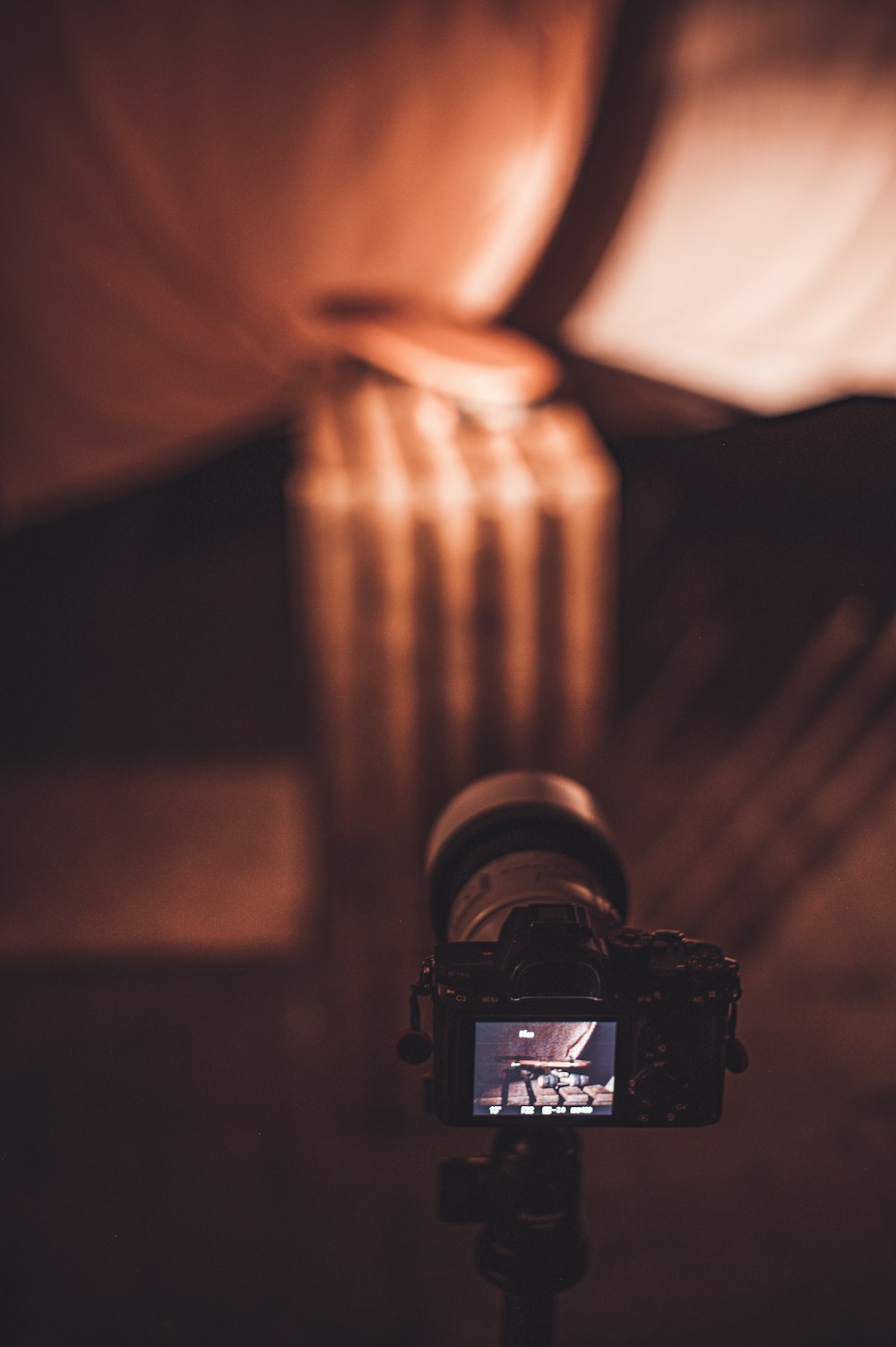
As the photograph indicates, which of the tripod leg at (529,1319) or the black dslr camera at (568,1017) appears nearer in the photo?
the black dslr camera at (568,1017)

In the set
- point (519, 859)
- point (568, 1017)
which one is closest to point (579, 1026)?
point (568, 1017)

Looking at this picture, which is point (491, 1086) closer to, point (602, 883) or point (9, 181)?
point (602, 883)

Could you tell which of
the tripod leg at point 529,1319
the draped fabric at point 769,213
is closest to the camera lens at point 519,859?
the tripod leg at point 529,1319

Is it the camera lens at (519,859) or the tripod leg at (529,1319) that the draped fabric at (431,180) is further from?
the tripod leg at (529,1319)

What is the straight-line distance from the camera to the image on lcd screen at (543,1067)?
2.89 ft

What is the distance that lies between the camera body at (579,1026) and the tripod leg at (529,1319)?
18cm

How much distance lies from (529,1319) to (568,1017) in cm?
31

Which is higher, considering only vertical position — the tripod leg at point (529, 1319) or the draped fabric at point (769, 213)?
the draped fabric at point (769, 213)

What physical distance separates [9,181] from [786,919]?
7.10 feet

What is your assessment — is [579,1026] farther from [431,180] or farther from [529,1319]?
[431,180]

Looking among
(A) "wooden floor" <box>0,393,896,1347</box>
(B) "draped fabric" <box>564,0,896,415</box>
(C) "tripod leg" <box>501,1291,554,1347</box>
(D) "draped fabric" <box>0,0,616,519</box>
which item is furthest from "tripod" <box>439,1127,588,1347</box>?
(D) "draped fabric" <box>0,0,616,519</box>

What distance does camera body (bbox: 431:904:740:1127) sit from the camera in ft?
2.83

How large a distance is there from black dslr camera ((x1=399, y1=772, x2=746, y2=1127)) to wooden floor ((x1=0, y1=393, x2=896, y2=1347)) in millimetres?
934

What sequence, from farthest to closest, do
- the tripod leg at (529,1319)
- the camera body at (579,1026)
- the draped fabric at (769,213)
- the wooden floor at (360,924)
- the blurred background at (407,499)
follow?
the wooden floor at (360,924), the blurred background at (407,499), the draped fabric at (769,213), the tripod leg at (529,1319), the camera body at (579,1026)
